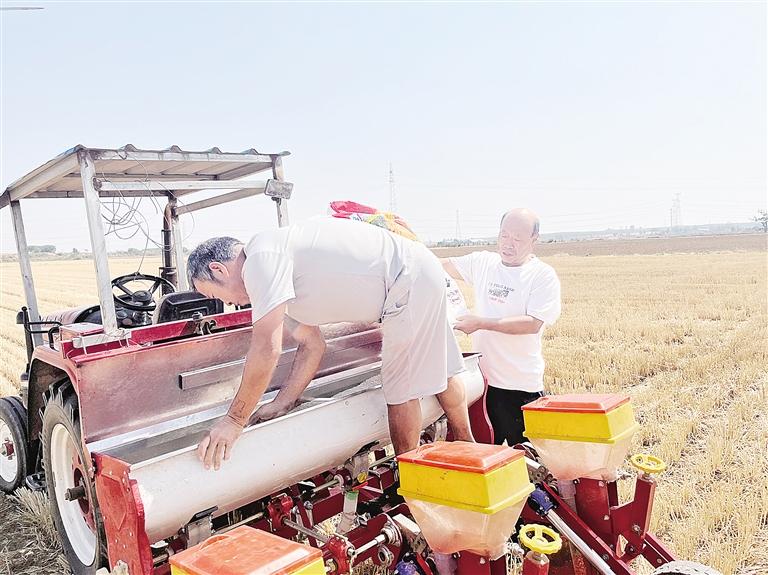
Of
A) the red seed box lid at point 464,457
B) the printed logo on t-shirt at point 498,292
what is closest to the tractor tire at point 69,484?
the red seed box lid at point 464,457

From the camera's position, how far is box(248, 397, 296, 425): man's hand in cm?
301

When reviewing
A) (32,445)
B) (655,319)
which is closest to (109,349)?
(32,445)

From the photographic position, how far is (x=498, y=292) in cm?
383

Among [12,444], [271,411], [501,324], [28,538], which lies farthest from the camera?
[12,444]

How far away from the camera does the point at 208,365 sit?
3.10 metres

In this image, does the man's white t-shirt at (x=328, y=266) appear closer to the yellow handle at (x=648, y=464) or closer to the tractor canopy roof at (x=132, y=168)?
the tractor canopy roof at (x=132, y=168)

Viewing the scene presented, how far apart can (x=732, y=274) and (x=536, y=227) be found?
2150 cm

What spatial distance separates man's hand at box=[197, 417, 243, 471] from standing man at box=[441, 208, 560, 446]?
1645 millimetres

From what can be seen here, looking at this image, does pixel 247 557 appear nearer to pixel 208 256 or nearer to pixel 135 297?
pixel 208 256

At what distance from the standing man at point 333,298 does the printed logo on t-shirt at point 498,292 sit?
2.52 feet

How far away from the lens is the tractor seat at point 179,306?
142 inches

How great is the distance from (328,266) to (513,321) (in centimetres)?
139

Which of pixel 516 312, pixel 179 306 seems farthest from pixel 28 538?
pixel 516 312

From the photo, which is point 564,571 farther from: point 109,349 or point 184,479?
point 109,349
